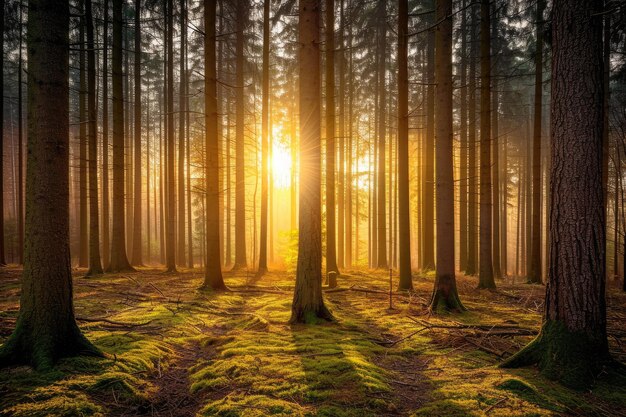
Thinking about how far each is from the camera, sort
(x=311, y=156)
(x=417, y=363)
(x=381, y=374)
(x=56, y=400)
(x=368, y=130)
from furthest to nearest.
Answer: (x=368, y=130), (x=311, y=156), (x=417, y=363), (x=381, y=374), (x=56, y=400)

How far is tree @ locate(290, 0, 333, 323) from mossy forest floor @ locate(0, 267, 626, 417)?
0.43 m

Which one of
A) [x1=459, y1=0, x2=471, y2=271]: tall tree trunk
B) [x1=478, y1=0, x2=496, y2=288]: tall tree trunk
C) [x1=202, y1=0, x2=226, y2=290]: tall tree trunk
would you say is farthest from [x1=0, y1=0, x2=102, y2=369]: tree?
[x1=459, y1=0, x2=471, y2=271]: tall tree trunk

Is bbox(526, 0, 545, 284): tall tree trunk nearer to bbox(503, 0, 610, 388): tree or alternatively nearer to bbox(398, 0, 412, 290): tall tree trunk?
bbox(398, 0, 412, 290): tall tree trunk

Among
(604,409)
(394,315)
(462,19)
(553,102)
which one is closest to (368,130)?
(462,19)

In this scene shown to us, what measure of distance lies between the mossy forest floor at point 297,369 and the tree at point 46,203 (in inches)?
17.5

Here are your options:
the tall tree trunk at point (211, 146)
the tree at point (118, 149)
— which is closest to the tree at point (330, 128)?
the tall tree trunk at point (211, 146)

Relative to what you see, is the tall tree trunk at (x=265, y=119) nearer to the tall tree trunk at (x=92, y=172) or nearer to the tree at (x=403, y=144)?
the tall tree trunk at (x=92, y=172)

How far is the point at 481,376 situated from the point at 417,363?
958mm

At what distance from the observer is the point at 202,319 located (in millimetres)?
7250

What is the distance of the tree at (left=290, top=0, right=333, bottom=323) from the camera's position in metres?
6.51

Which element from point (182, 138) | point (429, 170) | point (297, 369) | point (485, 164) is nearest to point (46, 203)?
point (297, 369)

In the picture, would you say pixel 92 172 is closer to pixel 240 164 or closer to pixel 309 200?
pixel 240 164

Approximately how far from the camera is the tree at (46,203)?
4.15 metres

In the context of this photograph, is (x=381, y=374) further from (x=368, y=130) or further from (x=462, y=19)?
(x=368, y=130)
